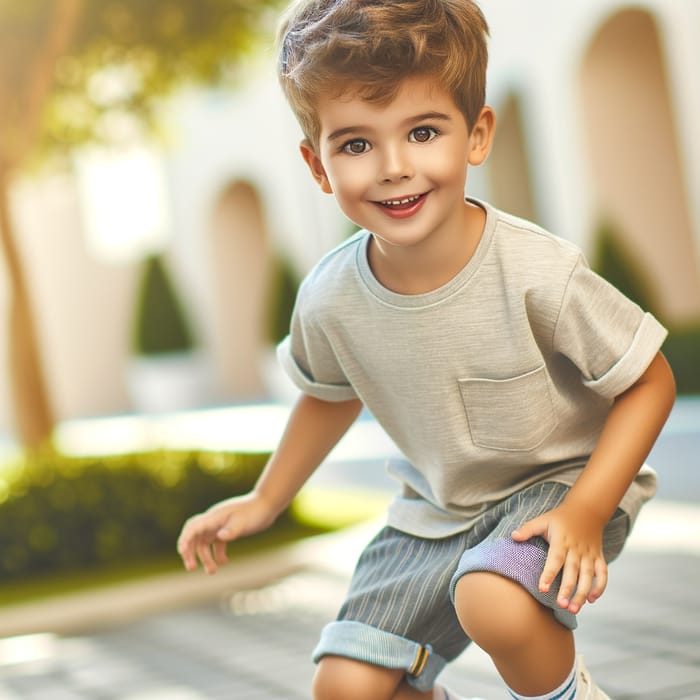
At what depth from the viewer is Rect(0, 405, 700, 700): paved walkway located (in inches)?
137

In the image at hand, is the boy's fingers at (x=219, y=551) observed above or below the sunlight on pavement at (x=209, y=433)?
above

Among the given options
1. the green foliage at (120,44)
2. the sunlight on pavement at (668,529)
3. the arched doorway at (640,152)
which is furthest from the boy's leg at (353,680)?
the arched doorway at (640,152)

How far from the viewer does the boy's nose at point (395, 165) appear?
217 centimetres

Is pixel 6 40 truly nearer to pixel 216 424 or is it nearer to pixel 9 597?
pixel 9 597

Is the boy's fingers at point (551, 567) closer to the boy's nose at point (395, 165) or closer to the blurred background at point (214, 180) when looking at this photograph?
the boy's nose at point (395, 165)

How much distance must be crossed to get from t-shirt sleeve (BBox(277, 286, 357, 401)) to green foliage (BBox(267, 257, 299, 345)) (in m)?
15.2

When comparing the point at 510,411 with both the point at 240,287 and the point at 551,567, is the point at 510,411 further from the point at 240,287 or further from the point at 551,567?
the point at 240,287

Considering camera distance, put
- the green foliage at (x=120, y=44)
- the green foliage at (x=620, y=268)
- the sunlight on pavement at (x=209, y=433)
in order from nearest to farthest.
Result: the green foliage at (x=120, y=44)
the sunlight on pavement at (x=209, y=433)
the green foliage at (x=620, y=268)

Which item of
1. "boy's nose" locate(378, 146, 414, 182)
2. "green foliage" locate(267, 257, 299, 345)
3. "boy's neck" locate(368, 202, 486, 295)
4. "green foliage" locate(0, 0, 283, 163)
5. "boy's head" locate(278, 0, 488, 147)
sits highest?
"green foliage" locate(0, 0, 283, 163)

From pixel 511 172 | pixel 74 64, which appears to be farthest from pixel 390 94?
pixel 511 172

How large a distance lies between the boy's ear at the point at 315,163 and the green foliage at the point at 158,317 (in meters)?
19.2

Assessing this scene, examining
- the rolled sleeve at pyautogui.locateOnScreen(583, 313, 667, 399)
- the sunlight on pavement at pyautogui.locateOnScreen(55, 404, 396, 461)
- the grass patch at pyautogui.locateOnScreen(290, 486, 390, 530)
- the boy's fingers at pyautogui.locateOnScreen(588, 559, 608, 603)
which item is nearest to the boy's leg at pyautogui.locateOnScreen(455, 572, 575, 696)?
the boy's fingers at pyautogui.locateOnScreen(588, 559, 608, 603)

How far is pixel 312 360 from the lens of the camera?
2.60 m

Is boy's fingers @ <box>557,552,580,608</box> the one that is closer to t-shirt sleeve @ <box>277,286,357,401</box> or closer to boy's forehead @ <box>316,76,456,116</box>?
t-shirt sleeve @ <box>277,286,357,401</box>
